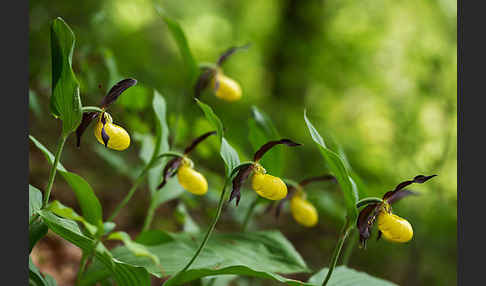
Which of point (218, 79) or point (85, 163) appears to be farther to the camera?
point (85, 163)

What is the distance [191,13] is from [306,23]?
243 centimetres

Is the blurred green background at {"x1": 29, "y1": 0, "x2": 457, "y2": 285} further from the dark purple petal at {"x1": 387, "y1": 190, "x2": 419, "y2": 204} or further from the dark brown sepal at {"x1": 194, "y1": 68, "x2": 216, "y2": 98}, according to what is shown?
the dark purple petal at {"x1": 387, "y1": 190, "x2": 419, "y2": 204}

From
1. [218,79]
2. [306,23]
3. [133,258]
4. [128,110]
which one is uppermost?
[306,23]

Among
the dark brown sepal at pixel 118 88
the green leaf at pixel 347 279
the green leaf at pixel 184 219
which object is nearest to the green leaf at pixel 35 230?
the dark brown sepal at pixel 118 88

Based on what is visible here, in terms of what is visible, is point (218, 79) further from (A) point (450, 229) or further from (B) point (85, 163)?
(A) point (450, 229)

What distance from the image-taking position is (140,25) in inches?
223

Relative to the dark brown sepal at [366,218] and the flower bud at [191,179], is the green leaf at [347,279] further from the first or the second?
the flower bud at [191,179]

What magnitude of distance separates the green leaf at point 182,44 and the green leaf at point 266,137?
1.17ft

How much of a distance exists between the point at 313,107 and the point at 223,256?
4.64 meters

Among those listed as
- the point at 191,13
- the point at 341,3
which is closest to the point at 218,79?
the point at 341,3

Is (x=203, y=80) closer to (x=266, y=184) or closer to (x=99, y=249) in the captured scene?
(x=266, y=184)

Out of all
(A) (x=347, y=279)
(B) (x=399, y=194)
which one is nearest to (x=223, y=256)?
(A) (x=347, y=279)

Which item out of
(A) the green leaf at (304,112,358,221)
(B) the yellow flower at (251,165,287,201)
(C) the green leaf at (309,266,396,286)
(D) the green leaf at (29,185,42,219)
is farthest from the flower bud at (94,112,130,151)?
(C) the green leaf at (309,266,396,286)

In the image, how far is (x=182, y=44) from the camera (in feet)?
5.57
